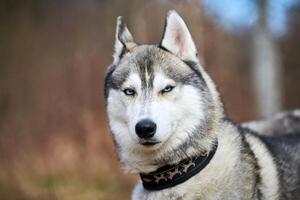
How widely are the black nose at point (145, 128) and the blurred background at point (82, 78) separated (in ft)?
13.4

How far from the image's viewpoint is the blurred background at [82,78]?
357 inches

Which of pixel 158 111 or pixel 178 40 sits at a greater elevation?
pixel 178 40

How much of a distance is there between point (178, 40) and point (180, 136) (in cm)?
69

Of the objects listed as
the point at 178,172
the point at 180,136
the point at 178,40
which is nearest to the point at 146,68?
the point at 178,40

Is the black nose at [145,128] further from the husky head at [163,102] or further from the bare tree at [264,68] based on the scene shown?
the bare tree at [264,68]

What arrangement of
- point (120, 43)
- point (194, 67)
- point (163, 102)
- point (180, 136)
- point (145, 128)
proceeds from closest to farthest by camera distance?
point (145, 128) → point (163, 102) → point (180, 136) → point (194, 67) → point (120, 43)

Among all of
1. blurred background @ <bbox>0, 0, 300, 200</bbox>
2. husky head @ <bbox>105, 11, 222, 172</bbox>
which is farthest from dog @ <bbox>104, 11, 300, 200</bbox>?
blurred background @ <bbox>0, 0, 300, 200</bbox>

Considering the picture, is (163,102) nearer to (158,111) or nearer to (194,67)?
(158,111)

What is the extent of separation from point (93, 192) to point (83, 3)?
300 inches

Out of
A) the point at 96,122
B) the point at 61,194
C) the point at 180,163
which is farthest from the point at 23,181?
the point at 180,163

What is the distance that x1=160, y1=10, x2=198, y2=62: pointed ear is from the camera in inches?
164

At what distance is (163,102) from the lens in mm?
3898

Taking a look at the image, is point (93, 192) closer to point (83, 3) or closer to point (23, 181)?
point (23, 181)

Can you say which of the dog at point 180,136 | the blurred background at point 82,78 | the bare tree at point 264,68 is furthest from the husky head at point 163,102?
the bare tree at point 264,68
